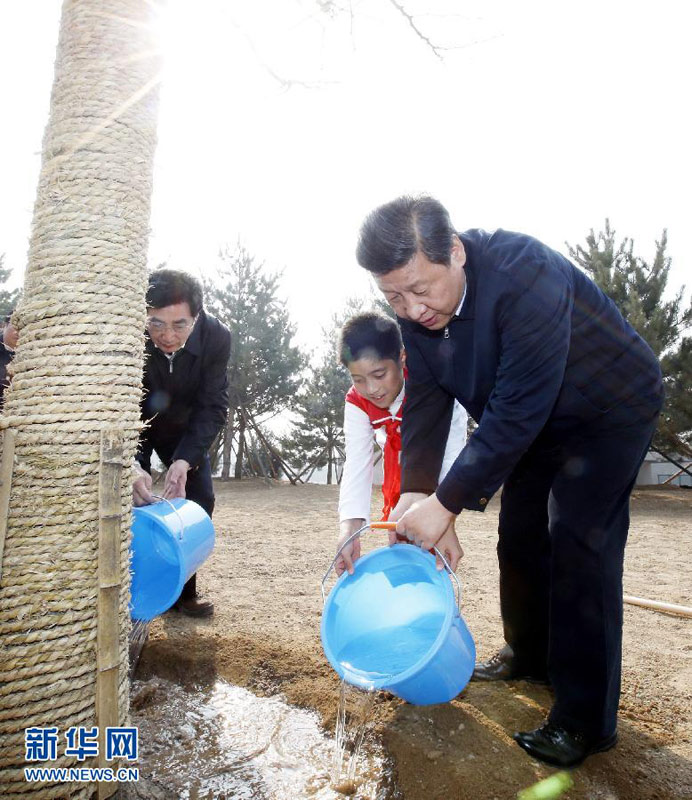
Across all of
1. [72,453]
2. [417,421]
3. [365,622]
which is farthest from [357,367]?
[72,453]

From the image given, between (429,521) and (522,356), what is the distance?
18.8 inches

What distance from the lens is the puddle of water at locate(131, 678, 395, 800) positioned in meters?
1.48

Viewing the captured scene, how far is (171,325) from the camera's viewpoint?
243 cm

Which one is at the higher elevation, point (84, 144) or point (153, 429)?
point (84, 144)

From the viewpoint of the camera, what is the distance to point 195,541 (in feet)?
6.48

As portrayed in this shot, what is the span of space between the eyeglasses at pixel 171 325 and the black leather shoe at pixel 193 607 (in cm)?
132

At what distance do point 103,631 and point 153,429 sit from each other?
163 centimetres

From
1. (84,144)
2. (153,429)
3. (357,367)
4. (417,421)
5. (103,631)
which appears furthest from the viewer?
(153,429)

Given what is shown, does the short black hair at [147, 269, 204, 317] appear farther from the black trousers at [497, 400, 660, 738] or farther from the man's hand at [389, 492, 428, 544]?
the black trousers at [497, 400, 660, 738]

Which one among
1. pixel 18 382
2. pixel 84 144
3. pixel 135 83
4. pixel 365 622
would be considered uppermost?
pixel 135 83

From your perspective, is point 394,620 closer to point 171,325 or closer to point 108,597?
point 108,597

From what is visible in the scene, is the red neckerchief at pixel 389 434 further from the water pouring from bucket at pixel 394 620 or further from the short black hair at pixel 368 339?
the water pouring from bucket at pixel 394 620

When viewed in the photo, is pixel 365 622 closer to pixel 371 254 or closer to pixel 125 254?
pixel 371 254

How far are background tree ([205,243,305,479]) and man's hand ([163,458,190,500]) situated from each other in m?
11.1
